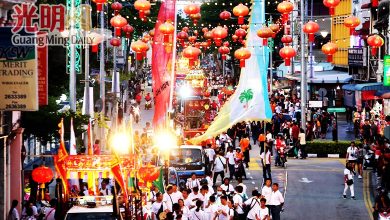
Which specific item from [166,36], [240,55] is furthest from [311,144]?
[166,36]

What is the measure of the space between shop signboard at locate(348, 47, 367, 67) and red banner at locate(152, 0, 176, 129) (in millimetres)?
32171

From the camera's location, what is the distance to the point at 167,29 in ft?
99.8

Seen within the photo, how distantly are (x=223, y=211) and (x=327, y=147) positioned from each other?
22951 millimetres

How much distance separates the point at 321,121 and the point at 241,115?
1720 centimetres

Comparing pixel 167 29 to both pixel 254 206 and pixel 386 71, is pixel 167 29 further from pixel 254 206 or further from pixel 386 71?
pixel 386 71

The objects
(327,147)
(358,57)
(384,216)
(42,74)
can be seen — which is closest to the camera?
(384,216)

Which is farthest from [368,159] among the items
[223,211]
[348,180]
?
[223,211]

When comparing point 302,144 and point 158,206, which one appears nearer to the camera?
point 158,206

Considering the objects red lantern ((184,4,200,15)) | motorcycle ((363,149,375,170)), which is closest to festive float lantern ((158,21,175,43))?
red lantern ((184,4,200,15))

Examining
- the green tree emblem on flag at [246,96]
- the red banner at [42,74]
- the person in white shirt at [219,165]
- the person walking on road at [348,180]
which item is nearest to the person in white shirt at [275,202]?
the person walking on road at [348,180]

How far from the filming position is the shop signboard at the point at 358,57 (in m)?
61.4

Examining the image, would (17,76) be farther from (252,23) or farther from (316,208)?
(252,23)

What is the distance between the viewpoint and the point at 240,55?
1288 inches

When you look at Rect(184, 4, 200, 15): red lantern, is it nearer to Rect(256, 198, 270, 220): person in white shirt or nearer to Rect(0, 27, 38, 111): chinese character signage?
Rect(256, 198, 270, 220): person in white shirt
